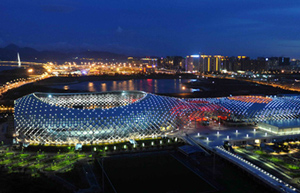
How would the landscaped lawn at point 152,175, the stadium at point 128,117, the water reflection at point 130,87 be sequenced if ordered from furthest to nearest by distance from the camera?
the water reflection at point 130,87, the stadium at point 128,117, the landscaped lawn at point 152,175

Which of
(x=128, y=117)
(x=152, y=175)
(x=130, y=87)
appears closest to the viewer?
(x=152, y=175)

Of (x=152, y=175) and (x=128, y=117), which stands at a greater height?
(x=128, y=117)

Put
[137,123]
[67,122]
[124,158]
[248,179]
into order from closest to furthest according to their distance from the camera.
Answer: [248,179] < [124,158] < [67,122] < [137,123]

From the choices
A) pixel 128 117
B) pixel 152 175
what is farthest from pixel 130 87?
pixel 152 175

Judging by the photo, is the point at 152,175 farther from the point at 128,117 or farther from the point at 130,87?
the point at 130,87

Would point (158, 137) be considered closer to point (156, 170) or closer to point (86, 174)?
point (156, 170)

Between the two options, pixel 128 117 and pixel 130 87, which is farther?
pixel 130 87

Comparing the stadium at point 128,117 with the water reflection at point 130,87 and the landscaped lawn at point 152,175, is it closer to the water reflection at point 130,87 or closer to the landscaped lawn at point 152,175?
the landscaped lawn at point 152,175

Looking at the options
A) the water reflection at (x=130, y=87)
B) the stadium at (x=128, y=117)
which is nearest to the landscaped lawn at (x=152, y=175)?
the stadium at (x=128, y=117)

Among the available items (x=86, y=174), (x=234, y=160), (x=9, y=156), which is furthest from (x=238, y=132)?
(x=9, y=156)
